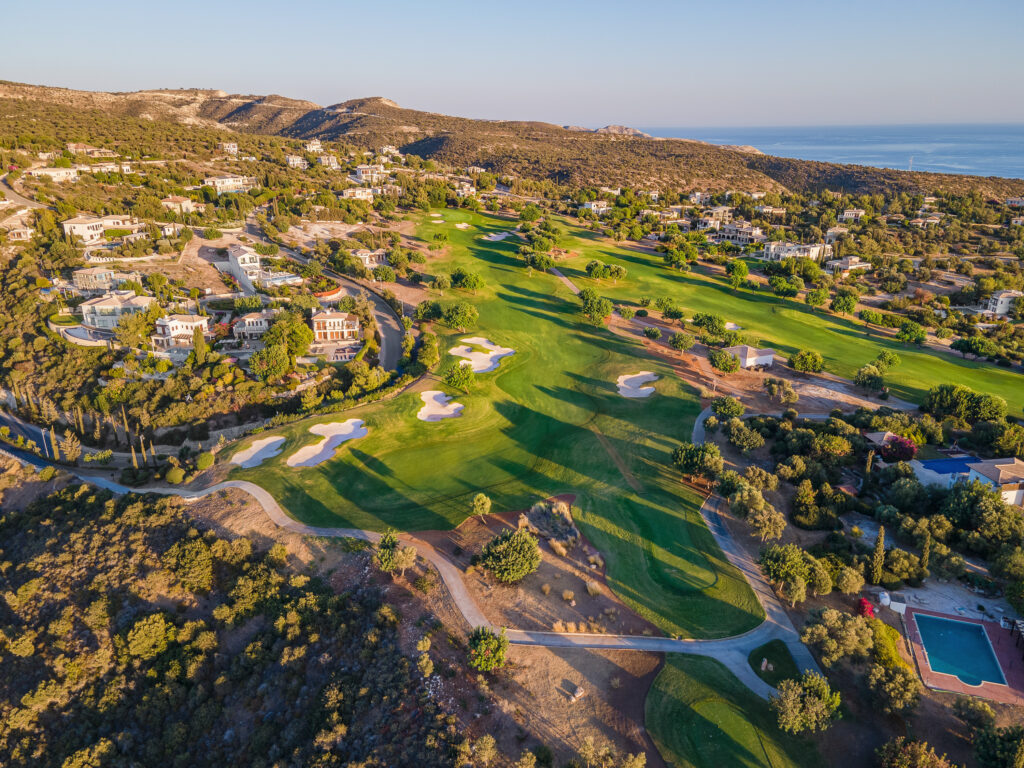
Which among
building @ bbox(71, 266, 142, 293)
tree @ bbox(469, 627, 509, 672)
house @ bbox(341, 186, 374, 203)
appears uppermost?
house @ bbox(341, 186, 374, 203)

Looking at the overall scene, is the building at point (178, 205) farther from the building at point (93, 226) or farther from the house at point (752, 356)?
the house at point (752, 356)

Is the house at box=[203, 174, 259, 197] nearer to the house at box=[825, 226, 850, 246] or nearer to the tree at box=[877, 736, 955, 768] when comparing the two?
the house at box=[825, 226, 850, 246]

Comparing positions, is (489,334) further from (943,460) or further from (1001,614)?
(1001,614)

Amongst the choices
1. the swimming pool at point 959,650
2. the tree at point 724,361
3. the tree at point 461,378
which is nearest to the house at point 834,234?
the tree at point 724,361

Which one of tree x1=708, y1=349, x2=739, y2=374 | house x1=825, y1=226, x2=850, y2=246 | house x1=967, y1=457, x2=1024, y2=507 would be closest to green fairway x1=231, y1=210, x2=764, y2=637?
tree x1=708, y1=349, x2=739, y2=374

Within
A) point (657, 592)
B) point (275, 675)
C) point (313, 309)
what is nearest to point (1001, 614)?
point (657, 592)

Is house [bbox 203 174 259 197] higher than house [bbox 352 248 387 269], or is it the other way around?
house [bbox 203 174 259 197]
